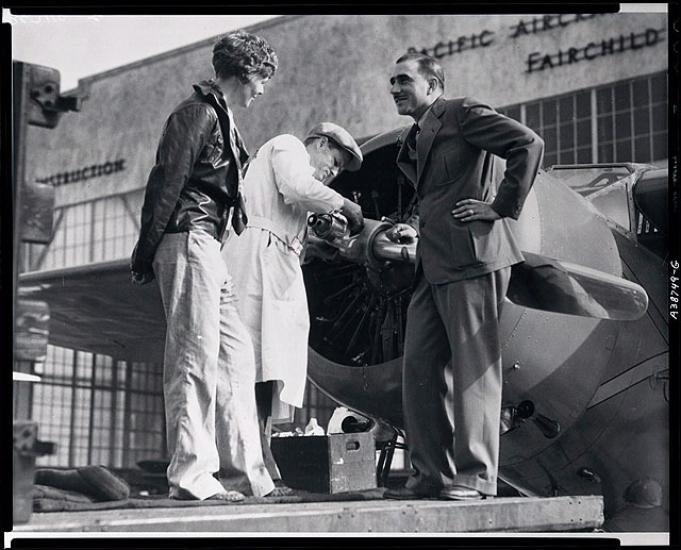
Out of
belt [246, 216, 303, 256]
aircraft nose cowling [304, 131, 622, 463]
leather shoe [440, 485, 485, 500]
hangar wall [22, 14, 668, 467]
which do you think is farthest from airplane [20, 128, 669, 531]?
leather shoe [440, 485, 485, 500]

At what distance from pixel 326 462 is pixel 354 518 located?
134 centimetres

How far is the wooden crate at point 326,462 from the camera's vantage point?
496cm

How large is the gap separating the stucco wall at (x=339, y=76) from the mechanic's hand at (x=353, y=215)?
167 centimetres

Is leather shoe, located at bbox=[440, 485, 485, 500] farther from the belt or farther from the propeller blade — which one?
the belt

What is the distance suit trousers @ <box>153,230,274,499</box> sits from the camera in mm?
3938

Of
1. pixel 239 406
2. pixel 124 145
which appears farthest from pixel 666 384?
pixel 124 145

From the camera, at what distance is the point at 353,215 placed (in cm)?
492

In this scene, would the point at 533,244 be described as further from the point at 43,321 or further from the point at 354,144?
the point at 43,321

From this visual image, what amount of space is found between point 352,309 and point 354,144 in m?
0.88

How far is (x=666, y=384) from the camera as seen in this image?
5781 millimetres

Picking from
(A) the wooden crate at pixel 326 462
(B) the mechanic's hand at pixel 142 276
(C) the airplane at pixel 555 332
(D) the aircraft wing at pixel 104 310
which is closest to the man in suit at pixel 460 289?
(C) the airplane at pixel 555 332

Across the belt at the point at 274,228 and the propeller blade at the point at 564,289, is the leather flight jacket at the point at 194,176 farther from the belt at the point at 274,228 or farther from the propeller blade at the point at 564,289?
the propeller blade at the point at 564,289

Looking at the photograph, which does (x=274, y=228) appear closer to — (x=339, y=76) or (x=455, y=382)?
(x=455, y=382)

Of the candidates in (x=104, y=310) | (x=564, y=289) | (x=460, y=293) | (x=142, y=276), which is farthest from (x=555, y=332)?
(x=104, y=310)
